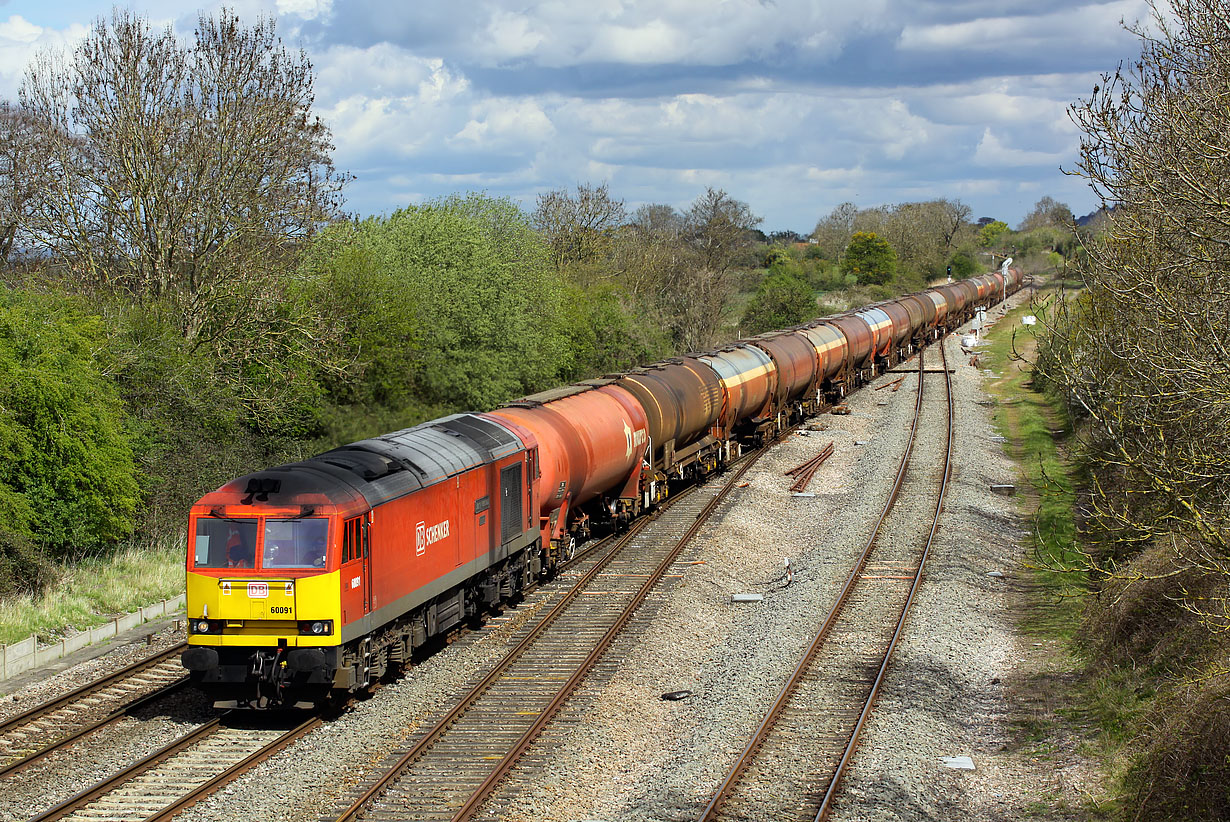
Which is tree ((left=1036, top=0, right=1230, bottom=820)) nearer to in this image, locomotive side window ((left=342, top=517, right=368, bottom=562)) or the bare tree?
the bare tree

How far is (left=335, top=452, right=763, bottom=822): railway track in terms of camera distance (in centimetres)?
1218

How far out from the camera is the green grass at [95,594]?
62.7 ft

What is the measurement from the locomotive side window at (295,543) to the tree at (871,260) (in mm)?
96097

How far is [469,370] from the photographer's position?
3953cm

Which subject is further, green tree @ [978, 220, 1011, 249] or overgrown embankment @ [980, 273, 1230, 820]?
green tree @ [978, 220, 1011, 249]

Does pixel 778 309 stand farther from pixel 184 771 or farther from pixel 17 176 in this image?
pixel 184 771

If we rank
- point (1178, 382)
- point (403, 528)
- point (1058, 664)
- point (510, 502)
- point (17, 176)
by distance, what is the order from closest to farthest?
1. point (1178, 382)
2. point (403, 528)
3. point (1058, 664)
4. point (510, 502)
5. point (17, 176)

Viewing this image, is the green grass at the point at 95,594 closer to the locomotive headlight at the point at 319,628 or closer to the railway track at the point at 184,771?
the railway track at the point at 184,771

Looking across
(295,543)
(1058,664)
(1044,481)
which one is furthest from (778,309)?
(295,543)

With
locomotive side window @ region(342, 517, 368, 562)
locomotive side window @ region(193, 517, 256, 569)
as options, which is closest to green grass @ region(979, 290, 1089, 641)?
locomotive side window @ region(342, 517, 368, 562)

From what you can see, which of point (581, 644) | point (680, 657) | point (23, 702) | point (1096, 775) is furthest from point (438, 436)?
point (1096, 775)

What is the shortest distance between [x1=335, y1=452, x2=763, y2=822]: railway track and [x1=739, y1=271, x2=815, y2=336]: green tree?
4832 centimetres

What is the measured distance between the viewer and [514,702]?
15.4m

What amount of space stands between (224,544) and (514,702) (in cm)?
456
